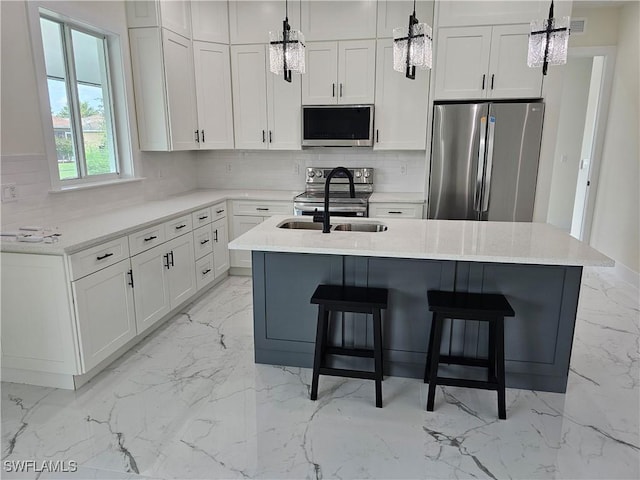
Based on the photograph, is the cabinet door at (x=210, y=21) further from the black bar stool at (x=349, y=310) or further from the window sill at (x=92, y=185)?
the black bar stool at (x=349, y=310)

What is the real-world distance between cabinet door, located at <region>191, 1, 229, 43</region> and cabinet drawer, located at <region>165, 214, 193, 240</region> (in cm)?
189

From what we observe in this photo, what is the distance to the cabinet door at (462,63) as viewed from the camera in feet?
12.2

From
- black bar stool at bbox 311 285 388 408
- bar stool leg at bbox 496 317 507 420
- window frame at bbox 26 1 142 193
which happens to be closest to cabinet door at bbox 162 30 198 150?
window frame at bbox 26 1 142 193

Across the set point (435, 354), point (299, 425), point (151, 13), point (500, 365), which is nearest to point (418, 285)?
point (435, 354)

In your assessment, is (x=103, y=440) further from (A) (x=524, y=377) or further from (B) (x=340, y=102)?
(B) (x=340, y=102)

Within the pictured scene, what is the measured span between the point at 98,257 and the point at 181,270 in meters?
1.02

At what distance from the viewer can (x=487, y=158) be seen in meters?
3.78

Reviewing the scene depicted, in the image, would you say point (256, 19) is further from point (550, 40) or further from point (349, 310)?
point (349, 310)

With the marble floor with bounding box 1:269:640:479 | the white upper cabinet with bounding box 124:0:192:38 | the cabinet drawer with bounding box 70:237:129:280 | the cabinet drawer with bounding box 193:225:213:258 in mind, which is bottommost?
the marble floor with bounding box 1:269:640:479

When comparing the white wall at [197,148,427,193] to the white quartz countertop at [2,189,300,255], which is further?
the white wall at [197,148,427,193]

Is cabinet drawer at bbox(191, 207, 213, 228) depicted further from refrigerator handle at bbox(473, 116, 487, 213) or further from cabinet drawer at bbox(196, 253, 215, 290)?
refrigerator handle at bbox(473, 116, 487, 213)

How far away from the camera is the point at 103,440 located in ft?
6.75

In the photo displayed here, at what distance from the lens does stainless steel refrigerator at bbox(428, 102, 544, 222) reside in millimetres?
3725

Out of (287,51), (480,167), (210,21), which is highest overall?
(210,21)
